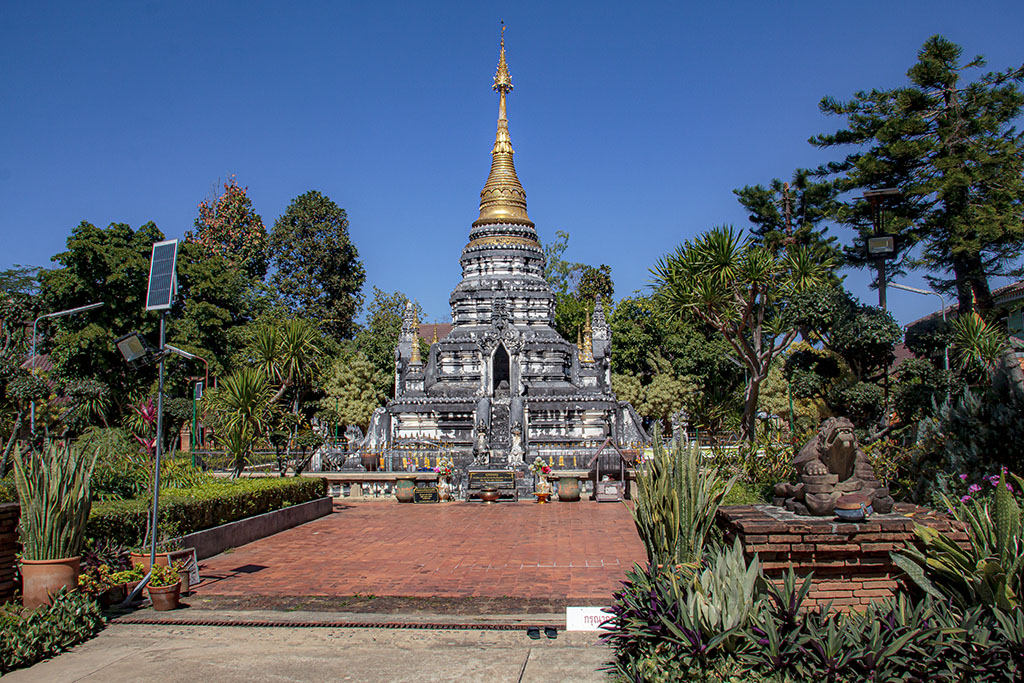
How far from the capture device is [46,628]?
7.35m

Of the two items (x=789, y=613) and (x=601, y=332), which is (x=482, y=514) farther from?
(x=601, y=332)

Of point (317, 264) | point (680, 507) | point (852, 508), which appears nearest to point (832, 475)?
point (852, 508)

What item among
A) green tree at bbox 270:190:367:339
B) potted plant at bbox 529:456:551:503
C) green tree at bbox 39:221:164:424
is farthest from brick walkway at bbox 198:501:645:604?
green tree at bbox 270:190:367:339

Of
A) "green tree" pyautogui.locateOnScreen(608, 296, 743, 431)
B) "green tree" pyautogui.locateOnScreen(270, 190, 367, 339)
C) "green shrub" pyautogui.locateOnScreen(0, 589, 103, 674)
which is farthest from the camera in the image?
"green tree" pyautogui.locateOnScreen(270, 190, 367, 339)

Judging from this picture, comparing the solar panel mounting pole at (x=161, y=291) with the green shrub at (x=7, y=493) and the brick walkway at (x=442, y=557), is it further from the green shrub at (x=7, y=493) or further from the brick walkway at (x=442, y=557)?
the green shrub at (x=7, y=493)

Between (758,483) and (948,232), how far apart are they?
1222cm

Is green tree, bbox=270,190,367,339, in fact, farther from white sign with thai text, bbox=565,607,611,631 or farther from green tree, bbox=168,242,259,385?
white sign with thai text, bbox=565,607,611,631

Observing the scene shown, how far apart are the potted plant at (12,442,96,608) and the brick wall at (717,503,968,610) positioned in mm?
7140

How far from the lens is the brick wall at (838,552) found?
20.9 feet

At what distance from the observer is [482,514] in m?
17.8

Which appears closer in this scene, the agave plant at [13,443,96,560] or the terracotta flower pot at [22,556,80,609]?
the terracotta flower pot at [22,556,80,609]

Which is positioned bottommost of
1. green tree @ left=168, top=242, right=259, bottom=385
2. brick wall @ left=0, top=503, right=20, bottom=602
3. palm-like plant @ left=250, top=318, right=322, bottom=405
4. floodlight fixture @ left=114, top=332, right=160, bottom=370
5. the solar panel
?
brick wall @ left=0, top=503, right=20, bottom=602

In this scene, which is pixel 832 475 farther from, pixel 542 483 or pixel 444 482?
pixel 444 482

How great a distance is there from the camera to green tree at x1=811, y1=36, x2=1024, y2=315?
21047 mm
